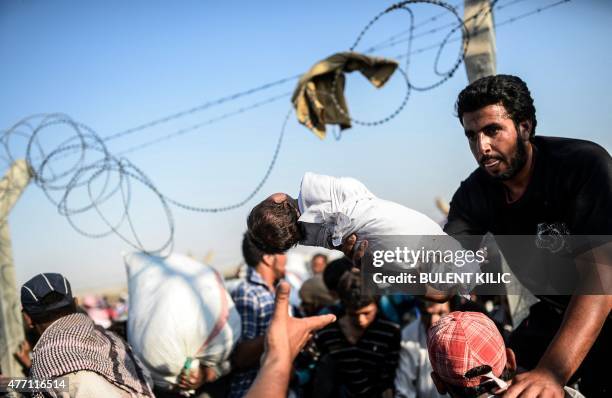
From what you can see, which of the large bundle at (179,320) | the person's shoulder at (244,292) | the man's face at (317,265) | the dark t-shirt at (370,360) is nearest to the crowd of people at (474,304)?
the large bundle at (179,320)

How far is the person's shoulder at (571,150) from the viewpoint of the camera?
226 cm

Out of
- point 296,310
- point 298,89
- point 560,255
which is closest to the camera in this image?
point 560,255

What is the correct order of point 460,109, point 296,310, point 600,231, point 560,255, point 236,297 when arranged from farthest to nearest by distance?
point 296,310, point 236,297, point 460,109, point 560,255, point 600,231

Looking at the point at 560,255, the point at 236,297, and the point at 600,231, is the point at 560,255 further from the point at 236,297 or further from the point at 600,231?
the point at 236,297

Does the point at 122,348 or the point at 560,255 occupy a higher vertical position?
the point at 560,255

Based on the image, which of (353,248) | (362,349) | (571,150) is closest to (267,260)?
(362,349)

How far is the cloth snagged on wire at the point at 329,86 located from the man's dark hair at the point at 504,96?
11.5 feet

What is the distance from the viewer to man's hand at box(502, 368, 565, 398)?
73.7 inches

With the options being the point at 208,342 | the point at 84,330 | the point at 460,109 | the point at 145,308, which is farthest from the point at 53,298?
the point at 460,109

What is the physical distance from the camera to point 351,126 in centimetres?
634

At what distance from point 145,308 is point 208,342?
467 millimetres

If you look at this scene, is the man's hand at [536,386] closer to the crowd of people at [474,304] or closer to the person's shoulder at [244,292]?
the crowd of people at [474,304]

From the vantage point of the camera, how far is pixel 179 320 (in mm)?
3115

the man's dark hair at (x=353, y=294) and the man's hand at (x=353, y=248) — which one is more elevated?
the man's hand at (x=353, y=248)
